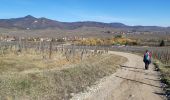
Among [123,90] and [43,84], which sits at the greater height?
[43,84]

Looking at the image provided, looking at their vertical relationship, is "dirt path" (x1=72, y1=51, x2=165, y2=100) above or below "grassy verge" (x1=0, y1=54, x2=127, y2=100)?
below

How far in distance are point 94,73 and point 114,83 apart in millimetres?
3720

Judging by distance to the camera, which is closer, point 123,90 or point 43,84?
point 43,84

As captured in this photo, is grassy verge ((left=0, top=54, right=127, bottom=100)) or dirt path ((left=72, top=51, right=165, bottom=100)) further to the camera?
dirt path ((left=72, top=51, right=165, bottom=100))

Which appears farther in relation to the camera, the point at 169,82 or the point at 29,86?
the point at 169,82

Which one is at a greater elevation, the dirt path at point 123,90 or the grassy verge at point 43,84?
the grassy verge at point 43,84

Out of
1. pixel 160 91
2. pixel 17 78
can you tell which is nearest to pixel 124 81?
pixel 160 91

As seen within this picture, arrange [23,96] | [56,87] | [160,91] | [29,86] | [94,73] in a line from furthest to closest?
[94,73], [160,91], [56,87], [29,86], [23,96]

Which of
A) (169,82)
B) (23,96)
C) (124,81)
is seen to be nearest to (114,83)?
(124,81)

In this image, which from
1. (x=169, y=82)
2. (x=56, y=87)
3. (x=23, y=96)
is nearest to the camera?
(x=23, y=96)

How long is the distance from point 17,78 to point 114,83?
25.5 ft

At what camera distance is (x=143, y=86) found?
23188 millimetres

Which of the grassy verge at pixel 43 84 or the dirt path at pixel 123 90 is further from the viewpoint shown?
the dirt path at pixel 123 90

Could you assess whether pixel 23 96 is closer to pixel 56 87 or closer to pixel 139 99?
pixel 56 87
